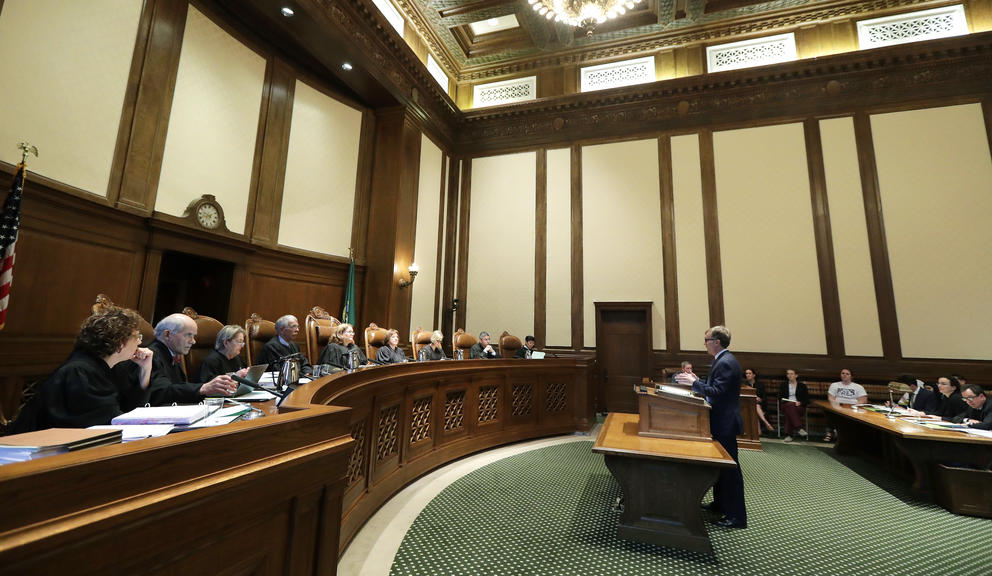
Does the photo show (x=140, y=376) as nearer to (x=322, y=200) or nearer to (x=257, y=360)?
(x=257, y=360)

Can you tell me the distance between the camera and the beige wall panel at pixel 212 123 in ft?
17.0

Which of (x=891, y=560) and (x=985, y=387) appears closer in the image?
(x=891, y=560)

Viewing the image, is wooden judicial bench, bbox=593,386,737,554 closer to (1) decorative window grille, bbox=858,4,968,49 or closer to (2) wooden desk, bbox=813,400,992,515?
(2) wooden desk, bbox=813,400,992,515

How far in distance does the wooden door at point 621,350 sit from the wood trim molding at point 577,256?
32cm

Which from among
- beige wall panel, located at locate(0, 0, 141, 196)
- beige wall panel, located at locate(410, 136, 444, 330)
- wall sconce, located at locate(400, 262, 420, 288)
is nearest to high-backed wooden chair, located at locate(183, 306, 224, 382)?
beige wall panel, located at locate(0, 0, 141, 196)

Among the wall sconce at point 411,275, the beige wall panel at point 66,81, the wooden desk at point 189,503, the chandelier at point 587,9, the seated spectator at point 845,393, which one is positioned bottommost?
the seated spectator at point 845,393

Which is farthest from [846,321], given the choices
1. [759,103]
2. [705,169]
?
[759,103]

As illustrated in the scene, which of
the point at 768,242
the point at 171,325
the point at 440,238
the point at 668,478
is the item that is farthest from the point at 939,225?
the point at 171,325

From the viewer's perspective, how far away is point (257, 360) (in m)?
3.67

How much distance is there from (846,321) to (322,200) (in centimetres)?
871

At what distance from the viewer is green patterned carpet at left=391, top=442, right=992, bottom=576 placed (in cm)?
249

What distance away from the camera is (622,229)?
336 inches

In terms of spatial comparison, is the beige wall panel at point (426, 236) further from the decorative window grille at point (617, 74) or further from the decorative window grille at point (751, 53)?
the decorative window grille at point (751, 53)

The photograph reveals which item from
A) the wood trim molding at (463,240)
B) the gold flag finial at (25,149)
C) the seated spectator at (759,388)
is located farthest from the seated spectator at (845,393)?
the gold flag finial at (25,149)
